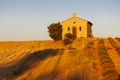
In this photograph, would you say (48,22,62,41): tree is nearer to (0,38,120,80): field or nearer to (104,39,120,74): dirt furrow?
(0,38,120,80): field

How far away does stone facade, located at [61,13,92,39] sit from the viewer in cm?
6669

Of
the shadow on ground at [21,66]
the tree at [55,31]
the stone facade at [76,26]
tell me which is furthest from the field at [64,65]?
the stone facade at [76,26]

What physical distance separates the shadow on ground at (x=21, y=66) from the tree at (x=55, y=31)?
→ 17948 mm

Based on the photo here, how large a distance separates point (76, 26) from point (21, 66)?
33.6 meters

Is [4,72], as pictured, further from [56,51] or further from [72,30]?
[72,30]

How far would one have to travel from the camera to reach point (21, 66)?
113 feet

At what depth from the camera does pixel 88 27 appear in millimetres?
68625

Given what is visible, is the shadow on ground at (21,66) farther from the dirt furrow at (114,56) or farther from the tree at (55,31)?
the tree at (55,31)

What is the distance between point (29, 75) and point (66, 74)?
11.1 ft

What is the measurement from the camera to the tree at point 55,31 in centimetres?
6031

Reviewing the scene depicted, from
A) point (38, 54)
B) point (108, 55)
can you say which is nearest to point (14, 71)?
point (38, 54)

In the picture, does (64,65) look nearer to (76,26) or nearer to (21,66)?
(21,66)

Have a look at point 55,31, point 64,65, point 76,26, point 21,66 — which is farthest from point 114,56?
point 76,26

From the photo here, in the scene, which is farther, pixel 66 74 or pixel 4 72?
pixel 4 72
